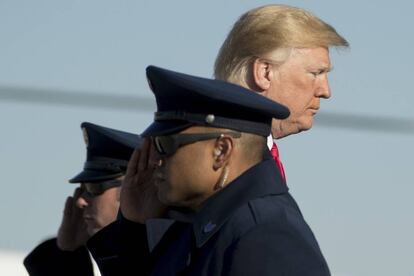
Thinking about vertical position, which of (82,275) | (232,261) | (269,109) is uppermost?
(269,109)

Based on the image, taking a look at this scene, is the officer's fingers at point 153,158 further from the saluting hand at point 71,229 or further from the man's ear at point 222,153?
the saluting hand at point 71,229

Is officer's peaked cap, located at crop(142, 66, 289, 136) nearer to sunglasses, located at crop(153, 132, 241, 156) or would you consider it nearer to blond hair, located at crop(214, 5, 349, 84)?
sunglasses, located at crop(153, 132, 241, 156)

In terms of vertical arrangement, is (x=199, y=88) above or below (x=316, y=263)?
above

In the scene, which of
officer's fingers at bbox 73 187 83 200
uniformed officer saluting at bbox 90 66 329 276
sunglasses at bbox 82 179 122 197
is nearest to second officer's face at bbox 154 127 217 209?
uniformed officer saluting at bbox 90 66 329 276

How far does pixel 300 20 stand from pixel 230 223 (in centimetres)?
117

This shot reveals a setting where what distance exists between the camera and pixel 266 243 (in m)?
4.04

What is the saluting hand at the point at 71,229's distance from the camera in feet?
21.1

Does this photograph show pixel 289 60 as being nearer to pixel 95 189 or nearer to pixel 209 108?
pixel 209 108

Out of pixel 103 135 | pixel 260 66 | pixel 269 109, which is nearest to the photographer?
pixel 269 109

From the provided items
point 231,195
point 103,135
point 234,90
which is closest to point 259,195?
point 231,195

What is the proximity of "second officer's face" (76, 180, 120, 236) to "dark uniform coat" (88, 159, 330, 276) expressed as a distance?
1.48 meters

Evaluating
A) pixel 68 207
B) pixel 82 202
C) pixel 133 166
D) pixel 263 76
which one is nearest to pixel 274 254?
pixel 133 166

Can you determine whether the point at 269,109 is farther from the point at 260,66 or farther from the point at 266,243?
the point at 260,66

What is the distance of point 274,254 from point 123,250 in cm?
93
